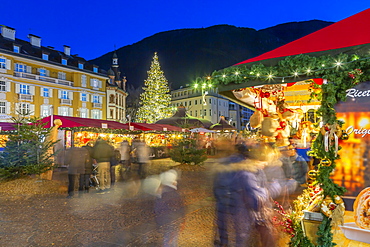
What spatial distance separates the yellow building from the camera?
3603 cm

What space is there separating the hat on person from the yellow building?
25673mm

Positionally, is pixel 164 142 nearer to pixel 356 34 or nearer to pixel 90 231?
pixel 90 231

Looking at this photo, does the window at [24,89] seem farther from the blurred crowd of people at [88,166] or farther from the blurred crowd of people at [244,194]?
the blurred crowd of people at [244,194]

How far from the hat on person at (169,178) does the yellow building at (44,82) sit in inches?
1011

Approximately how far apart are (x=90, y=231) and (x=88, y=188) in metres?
4.23

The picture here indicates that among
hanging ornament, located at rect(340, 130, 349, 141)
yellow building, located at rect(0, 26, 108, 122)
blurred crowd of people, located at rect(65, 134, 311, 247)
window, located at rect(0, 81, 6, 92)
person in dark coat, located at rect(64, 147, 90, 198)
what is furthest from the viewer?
Answer: yellow building, located at rect(0, 26, 108, 122)

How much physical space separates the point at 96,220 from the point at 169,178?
661cm

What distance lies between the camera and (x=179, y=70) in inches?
7530

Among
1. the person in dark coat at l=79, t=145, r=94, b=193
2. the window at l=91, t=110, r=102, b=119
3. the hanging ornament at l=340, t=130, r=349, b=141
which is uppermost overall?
the window at l=91, t=110, r=102, b=119

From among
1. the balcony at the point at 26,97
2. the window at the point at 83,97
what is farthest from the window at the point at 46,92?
the window at the point at 83,97

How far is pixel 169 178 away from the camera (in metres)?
12.7

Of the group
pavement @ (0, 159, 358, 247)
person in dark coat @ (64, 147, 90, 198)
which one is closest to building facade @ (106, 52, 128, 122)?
person in dark coat @ (64, 147, 90, 198)

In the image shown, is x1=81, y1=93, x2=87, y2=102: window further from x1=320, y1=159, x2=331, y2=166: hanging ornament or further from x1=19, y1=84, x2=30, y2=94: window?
x1=320, y1=159, x2=331, y2=166: hanging ornament

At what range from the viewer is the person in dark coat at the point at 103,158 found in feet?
30.4
